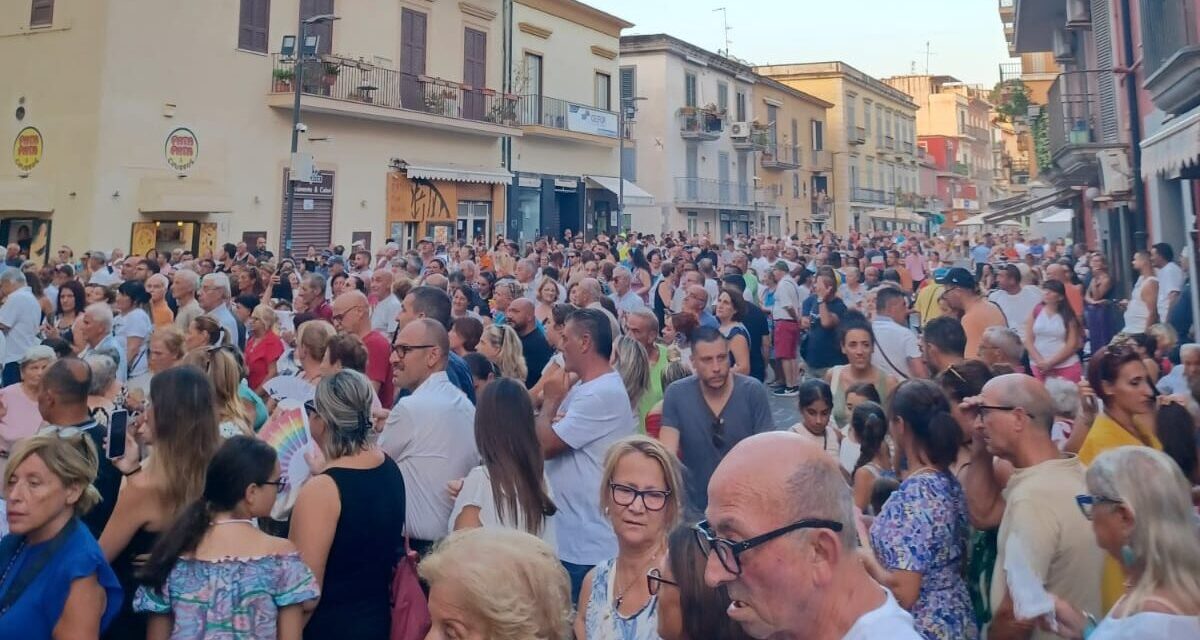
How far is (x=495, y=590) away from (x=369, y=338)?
13.8ft

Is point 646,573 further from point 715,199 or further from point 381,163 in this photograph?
point 715,199

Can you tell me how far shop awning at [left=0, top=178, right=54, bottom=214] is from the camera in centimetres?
1708

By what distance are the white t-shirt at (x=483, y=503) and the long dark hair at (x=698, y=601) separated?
117cm

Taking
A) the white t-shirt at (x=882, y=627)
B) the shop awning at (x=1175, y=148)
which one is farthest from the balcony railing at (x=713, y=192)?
the white t-shirt at (x=882, y=627)

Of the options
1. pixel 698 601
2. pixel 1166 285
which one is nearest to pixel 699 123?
pixel 1166 285

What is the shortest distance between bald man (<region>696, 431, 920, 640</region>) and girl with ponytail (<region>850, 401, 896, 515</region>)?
2055 mm

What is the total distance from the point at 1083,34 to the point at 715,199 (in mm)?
21128

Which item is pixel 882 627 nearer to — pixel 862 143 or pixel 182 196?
pixel 182 196

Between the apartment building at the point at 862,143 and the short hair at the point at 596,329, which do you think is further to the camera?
the apartment building at the point at 862,143

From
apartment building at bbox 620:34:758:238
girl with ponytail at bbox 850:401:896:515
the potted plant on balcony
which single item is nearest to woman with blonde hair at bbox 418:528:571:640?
girl with ponytail at bbox 850:401:896:515

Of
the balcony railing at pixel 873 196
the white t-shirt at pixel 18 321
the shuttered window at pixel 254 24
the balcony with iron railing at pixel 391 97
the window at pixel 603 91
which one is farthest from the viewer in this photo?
the balcony railing at pixel 873 196

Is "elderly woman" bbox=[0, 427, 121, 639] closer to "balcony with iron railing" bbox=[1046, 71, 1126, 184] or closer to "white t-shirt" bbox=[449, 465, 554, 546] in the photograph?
"white t-shirt" bbox=[449, 465, 554, 546]

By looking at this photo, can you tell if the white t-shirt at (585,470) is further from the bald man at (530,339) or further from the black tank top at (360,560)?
the bald man at (530,339)

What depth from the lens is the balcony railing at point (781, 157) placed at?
44438mm
